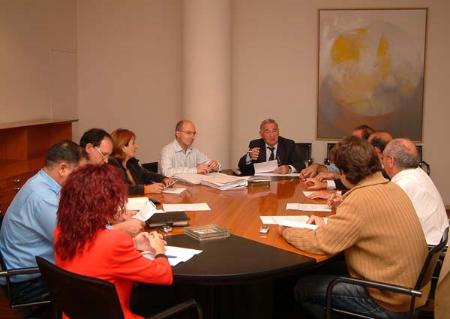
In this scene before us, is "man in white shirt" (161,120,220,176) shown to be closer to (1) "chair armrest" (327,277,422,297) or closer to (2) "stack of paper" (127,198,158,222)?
(2) "stack of paper" (127,198,158,222)

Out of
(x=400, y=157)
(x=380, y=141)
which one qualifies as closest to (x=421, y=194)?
(x=400, y=157)

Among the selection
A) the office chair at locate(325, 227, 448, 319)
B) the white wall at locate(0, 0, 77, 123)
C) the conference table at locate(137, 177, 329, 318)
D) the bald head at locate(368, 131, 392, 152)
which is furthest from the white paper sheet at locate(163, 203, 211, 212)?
the white wall at locate(0, 0, 77, 123)

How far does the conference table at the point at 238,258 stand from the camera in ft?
7.38

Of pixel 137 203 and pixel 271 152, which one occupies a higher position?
pixel 271 152

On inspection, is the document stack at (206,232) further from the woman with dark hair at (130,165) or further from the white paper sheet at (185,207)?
the woman with dark hair at (130,165)

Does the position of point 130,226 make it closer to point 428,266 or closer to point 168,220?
point 168,220

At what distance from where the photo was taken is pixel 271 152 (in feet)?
18.7

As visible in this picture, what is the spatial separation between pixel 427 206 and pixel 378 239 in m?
0.88

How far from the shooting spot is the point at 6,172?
17.8 ft

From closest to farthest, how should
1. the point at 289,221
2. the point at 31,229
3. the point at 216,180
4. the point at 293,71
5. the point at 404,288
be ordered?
1. the point at 404,288
2. the point at 31,229
3. the point at 289,221
4. the point at 216,180
5. the point at 293,71

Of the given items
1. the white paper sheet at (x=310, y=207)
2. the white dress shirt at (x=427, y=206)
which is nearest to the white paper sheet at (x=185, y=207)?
the white paper sheet at (x=310, y=207)

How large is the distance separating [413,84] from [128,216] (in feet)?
16.7

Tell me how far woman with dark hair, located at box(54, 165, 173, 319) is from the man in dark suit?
3427mm

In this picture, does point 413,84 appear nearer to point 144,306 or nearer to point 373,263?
point 373,263
